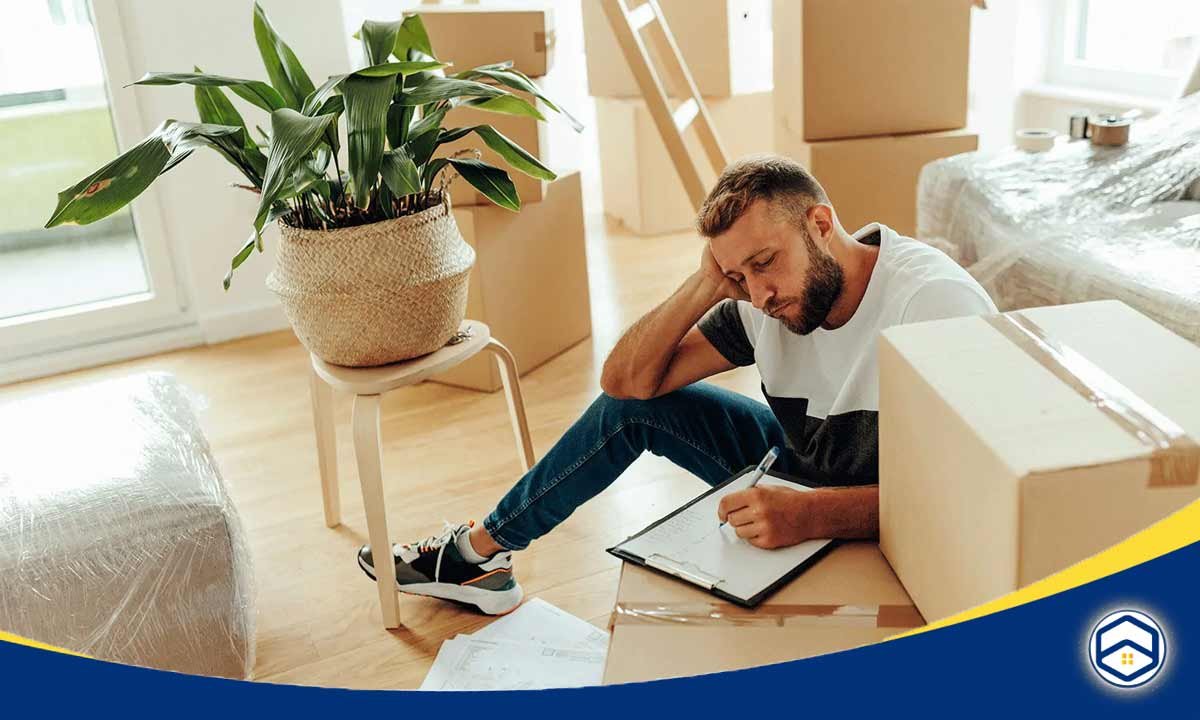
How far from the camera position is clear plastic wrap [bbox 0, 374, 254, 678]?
5.08 feet

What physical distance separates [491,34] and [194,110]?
3.25ft

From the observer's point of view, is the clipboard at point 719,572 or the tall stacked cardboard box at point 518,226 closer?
the clipboard at point 719,572

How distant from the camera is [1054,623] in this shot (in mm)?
830

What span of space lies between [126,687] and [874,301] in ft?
3.14

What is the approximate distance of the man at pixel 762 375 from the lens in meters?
1.36

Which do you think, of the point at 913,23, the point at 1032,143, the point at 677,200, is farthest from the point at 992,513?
the point at 677,200

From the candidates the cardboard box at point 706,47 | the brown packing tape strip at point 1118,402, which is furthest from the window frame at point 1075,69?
the brown packing tape strip at point 1118,402

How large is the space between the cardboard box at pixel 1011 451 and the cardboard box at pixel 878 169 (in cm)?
193

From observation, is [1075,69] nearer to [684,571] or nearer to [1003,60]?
[1003,60]

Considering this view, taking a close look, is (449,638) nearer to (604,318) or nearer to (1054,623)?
(1054,623)

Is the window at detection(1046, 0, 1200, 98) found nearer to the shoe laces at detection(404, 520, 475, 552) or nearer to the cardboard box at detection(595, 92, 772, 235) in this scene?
the cardboard box at detection(595, 92, 772, 235)

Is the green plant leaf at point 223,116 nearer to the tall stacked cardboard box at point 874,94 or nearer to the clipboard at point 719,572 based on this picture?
the clipboard at point 719,572

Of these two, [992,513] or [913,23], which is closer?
[992,513]

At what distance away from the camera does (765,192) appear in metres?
1.43
